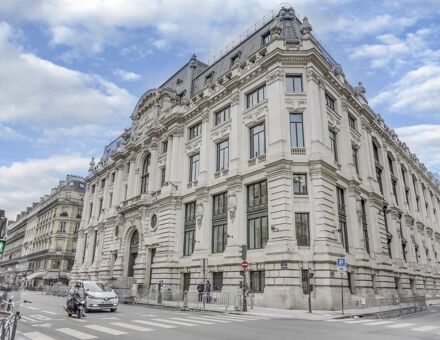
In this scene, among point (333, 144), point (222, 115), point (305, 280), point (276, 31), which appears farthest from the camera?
point (222, 115)

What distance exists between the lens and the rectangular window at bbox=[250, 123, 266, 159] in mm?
29500

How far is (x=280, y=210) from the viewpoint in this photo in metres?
25.0

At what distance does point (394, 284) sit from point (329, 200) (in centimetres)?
1369

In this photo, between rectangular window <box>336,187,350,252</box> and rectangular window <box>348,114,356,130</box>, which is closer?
rectangular window <box>336,187,350,252</box>

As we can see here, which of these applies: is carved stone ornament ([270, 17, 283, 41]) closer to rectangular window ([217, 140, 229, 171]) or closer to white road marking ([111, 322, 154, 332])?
rectangular window ([217, 140, 229, 171])

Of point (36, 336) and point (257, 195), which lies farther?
point (257, 195)

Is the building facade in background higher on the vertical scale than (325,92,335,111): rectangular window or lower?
lower

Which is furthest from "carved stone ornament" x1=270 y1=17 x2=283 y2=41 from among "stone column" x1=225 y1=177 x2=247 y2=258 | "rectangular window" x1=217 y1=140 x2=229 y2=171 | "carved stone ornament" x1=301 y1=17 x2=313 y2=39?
"stone column" x1=225 y1=177 x2=247 y2=258

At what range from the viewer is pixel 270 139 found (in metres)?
27.8

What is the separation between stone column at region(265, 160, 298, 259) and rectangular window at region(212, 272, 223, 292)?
6223 millimetres

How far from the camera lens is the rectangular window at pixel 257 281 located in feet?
82.2

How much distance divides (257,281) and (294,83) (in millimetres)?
16594

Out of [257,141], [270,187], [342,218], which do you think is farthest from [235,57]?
[342,218]

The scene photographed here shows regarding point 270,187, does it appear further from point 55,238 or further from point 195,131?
point 55,238
